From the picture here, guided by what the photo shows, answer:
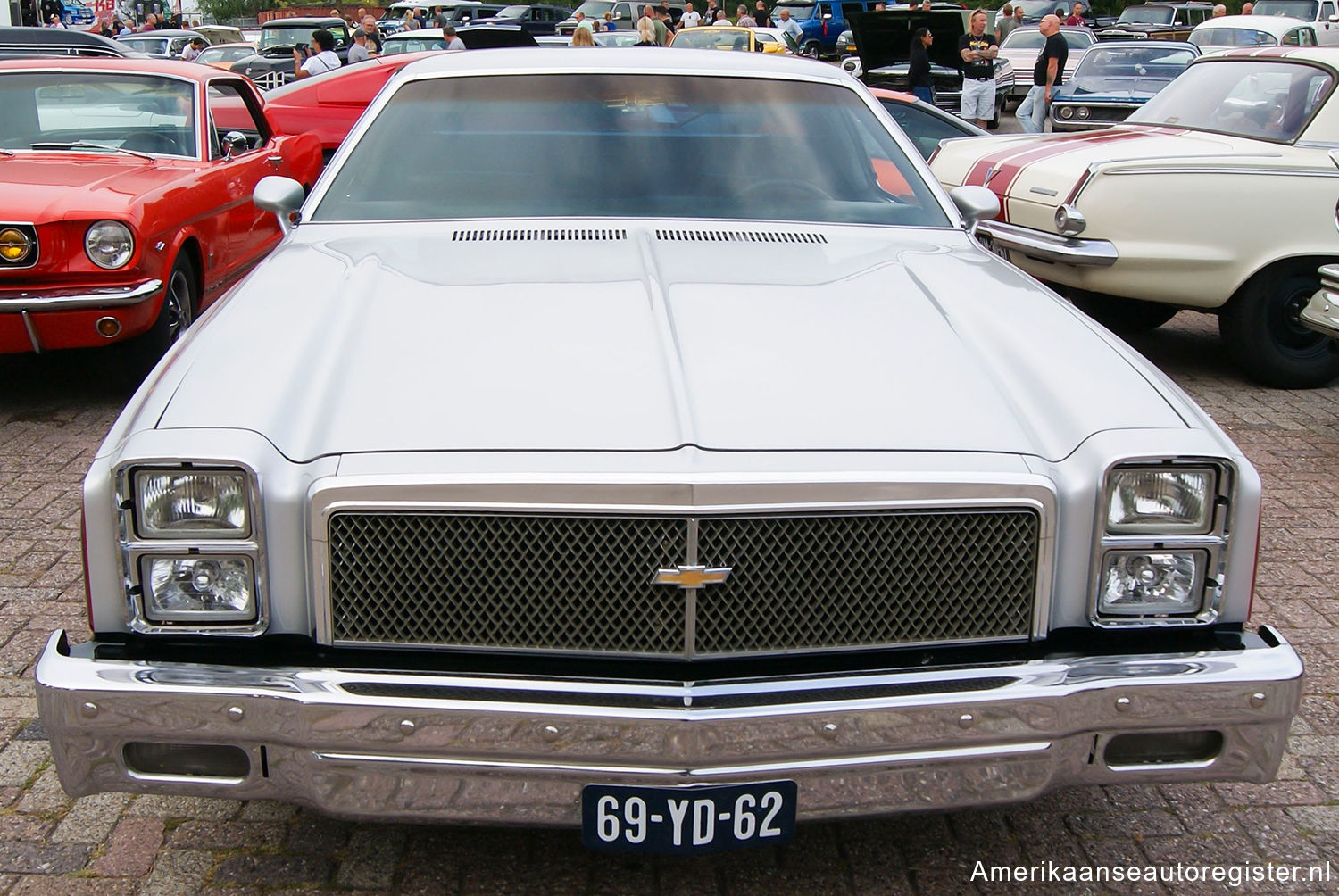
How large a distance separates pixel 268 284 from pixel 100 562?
1.04m

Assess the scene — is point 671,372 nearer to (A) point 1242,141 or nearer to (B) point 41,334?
(B) point 41,334

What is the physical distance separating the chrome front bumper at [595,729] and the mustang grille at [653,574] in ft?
0.29

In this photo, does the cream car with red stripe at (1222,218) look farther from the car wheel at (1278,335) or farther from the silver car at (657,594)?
the silver car at (657,594)

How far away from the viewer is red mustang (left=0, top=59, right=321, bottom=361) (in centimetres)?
540

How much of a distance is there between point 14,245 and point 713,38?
49.3 feet

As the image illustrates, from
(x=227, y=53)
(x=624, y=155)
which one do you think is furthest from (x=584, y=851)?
(x=227, y=53)

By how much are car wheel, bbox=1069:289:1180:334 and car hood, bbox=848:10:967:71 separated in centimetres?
931

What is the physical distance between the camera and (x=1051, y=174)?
6.62 metres

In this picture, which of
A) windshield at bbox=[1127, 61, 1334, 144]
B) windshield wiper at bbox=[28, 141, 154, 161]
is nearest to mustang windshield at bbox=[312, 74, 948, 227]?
windshield wiper at bbox=[28, 141, 154, 161]

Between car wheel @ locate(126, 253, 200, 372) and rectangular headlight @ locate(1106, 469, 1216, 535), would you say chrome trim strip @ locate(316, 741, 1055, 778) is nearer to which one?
rectangular headlight @ locate(1106, 469, 1216, 535)

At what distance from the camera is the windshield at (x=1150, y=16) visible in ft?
97.5

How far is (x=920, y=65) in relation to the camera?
15.0 metres

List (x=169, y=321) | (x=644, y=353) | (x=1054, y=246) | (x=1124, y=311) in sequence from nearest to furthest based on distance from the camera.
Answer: (x=644, y=353) < (x=169, y=321) < (x=1054, y=246) < (x=1124, y=311)

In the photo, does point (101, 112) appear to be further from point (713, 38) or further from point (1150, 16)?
point (1150, 16)
